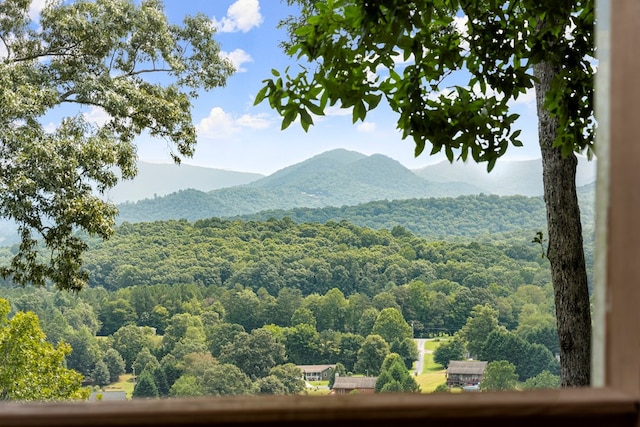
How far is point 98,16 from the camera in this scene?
582cm

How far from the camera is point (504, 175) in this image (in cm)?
1377

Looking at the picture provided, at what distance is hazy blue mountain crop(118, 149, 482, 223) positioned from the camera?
512 inches

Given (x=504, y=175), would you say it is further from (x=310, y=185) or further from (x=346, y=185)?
(x=310, y=185)

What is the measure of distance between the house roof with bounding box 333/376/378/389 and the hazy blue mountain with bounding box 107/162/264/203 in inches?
168

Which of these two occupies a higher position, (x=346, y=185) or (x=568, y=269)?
(x=346, y=185)

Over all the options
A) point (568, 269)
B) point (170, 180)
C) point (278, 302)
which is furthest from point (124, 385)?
point (568, 269)

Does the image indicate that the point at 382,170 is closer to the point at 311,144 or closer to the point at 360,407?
the point at 311,144

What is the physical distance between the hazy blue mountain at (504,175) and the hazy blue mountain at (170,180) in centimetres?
361

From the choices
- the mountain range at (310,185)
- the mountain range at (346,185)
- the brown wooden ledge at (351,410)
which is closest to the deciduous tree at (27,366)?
the mountain range at (310,185)

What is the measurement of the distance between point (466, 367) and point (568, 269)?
9205mm

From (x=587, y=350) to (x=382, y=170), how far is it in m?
12.1

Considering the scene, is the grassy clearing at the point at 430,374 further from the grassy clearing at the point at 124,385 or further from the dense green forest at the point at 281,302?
the grassy clearing at the point at 124,385

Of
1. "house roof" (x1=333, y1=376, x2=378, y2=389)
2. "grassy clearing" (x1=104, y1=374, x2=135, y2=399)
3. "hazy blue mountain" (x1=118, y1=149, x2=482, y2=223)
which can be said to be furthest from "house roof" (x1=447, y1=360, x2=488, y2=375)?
"grassy clearing" (x1=104, y1=374, x2=135, y2=399)

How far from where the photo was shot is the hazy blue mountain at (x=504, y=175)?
1339 cm
